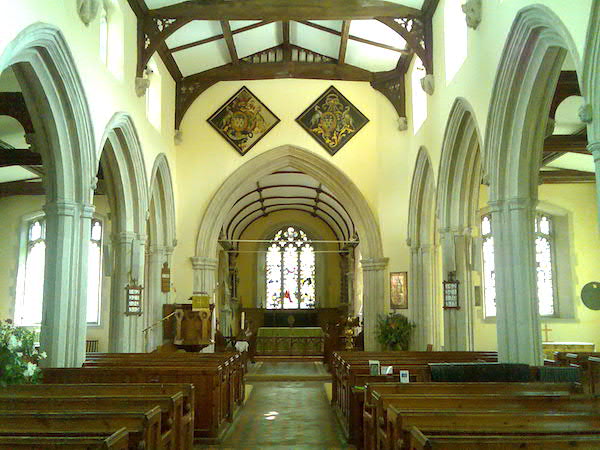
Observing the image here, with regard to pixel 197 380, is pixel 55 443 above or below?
above

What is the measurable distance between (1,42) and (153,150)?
6.83 meters

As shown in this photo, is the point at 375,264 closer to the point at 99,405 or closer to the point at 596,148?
the point at 596,148

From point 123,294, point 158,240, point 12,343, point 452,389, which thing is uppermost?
point 158,240

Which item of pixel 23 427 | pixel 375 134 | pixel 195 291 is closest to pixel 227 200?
pixel 195 291

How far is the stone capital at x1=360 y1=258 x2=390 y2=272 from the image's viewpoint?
603 inches

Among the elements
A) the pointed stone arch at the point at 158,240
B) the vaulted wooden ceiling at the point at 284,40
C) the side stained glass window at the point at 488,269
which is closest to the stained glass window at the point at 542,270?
the side stained glass window at the point at 488,269

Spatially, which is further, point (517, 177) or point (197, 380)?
point (517, 177)

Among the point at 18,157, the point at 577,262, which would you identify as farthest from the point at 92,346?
the point at 577,262

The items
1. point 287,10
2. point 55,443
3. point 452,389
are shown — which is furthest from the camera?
point 287,10

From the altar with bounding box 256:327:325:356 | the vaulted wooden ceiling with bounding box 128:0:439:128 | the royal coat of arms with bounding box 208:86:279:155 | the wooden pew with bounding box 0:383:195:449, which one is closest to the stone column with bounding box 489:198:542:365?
the wooden pew with bounding box 0:383:195:449

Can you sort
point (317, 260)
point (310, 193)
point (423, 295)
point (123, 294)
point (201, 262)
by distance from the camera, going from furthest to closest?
point (317, 260) → point (310, 193) → point (201, 262) → point (423, 295) → point (123, 294)

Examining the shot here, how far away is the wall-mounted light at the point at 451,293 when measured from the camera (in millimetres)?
11148

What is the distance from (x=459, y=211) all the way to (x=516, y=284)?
3.29m

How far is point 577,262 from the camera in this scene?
15.3m
